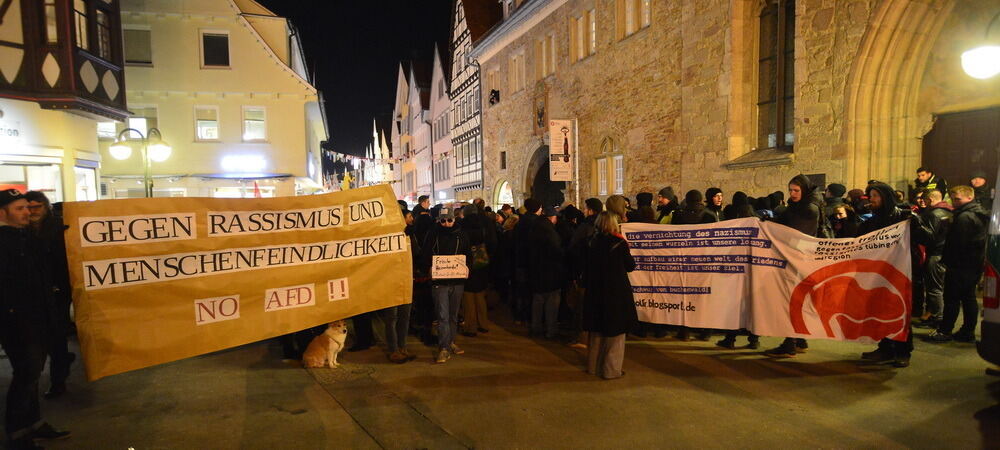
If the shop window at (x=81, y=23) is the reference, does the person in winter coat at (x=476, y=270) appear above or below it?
below

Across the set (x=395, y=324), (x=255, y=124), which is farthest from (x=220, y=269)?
(x=255, y=124)

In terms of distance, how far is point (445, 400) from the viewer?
540 cm

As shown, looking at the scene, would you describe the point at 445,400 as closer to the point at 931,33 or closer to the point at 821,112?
the point at 821,112

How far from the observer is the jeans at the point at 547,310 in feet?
25.7

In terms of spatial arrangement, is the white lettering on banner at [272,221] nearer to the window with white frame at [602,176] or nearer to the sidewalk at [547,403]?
the sidewalk at [547,403]

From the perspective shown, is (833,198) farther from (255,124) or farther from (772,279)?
(255,124)

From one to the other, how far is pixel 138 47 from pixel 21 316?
20.5m

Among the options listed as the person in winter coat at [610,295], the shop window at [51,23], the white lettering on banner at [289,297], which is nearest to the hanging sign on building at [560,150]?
the person in winter coat at [610,295]

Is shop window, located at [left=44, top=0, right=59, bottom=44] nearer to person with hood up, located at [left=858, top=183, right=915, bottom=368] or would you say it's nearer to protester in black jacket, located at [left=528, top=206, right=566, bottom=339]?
protester in black jacket, located at [left=528, top=206, right=566, bottom=339]

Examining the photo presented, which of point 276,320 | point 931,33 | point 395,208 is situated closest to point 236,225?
point 276,320

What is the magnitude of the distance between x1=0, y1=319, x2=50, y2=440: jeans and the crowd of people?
3.28m

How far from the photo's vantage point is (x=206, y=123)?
71.7 feet

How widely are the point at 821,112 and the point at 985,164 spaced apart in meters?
2.65

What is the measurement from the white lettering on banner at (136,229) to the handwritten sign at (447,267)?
8.49 feet
